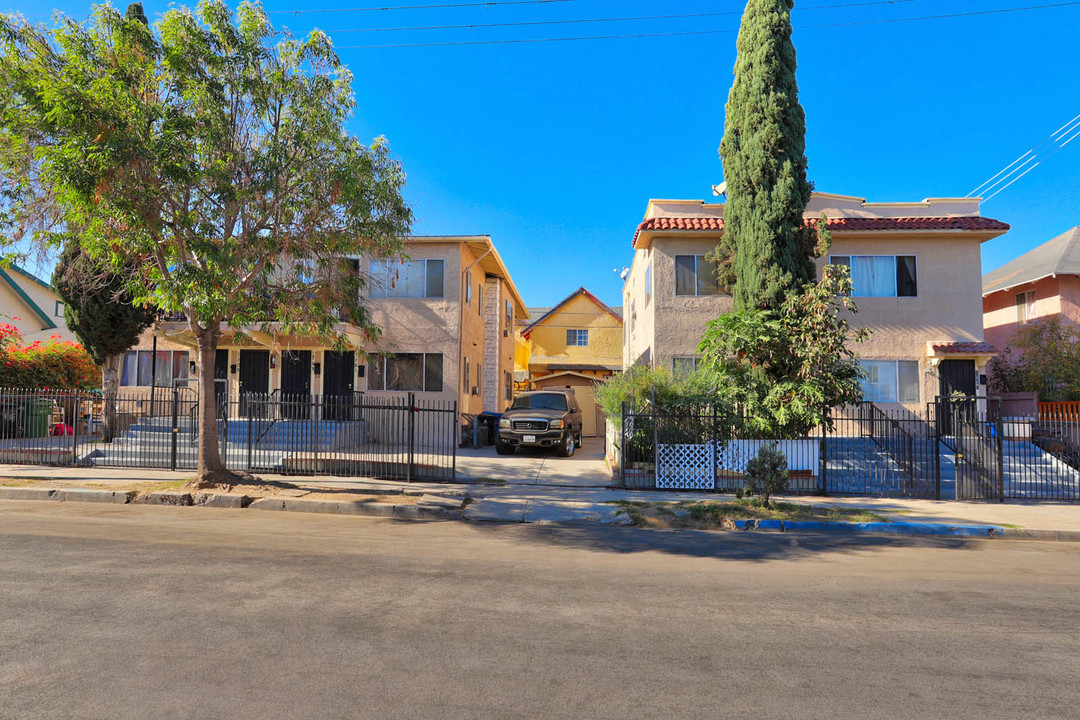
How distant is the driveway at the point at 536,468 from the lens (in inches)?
535

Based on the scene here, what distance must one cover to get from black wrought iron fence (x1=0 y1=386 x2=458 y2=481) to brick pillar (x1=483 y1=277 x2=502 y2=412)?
723 centimetres

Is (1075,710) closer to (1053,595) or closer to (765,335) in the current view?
(1053,595)

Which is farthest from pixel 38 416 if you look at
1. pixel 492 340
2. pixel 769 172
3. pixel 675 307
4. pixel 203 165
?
pixel 769 172

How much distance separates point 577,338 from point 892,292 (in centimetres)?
2573

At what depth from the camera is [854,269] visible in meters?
18.7

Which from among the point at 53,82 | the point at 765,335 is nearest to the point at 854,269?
the point at 765,335

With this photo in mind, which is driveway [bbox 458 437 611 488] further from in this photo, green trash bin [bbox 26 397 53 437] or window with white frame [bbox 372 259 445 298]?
green trash bin [bbox 26 397 53 437]

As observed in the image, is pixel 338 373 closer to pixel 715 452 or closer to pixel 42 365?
pixel 42 365

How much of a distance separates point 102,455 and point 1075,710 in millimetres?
17200

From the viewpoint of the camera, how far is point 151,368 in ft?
69.6

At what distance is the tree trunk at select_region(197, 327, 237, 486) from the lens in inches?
454

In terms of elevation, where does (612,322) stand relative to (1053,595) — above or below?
above

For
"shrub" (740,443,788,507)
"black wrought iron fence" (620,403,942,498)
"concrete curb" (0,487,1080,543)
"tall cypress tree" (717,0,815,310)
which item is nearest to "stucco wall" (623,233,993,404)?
"tall cypress tree" (717,0,815,310)

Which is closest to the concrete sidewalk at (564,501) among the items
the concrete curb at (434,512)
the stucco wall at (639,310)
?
the concrete curb at (434,512)
